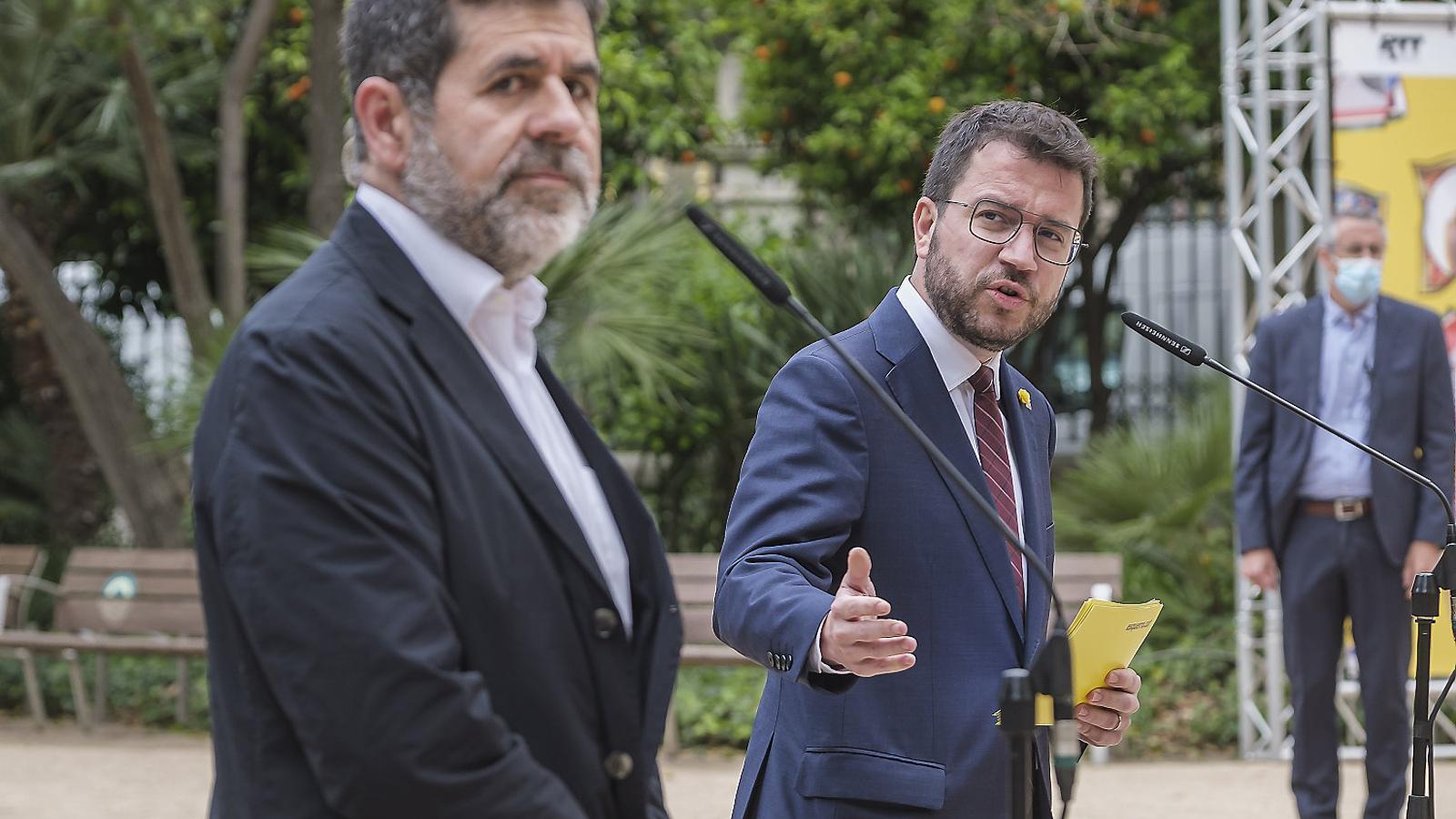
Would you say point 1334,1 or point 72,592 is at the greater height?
point 1334,1

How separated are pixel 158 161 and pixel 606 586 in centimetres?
902

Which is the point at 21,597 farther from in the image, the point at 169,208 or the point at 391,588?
the point at 391,588

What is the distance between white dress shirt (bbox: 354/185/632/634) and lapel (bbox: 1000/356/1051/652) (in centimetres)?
101

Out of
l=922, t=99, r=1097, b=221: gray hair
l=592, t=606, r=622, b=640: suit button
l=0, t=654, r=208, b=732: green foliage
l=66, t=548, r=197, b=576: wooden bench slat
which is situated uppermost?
l=922, t=99, r=1097, b=221: gray hair

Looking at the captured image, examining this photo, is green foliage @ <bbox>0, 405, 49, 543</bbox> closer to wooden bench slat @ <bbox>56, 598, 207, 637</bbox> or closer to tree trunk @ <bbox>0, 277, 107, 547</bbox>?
tree trunk @ <bbox>0, 277, 107, 547</bbox>

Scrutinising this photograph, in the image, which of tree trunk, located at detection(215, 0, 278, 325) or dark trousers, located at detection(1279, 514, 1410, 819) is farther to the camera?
tree trunk, located at detection(215, 0, 278, 325)

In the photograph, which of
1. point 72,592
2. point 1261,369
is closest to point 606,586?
point 1261,369

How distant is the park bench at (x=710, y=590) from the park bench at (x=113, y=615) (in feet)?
8.37

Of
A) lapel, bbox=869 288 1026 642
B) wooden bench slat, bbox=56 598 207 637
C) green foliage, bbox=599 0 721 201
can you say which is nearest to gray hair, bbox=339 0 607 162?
lapel, bbox=869 288 1026 642

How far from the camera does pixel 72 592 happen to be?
32.2 ft

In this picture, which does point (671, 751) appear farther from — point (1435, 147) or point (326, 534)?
point (326, 534)

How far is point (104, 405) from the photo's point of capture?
33.3 feet

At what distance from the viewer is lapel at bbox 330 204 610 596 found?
178 cm

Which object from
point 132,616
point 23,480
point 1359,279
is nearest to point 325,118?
point 132,616
